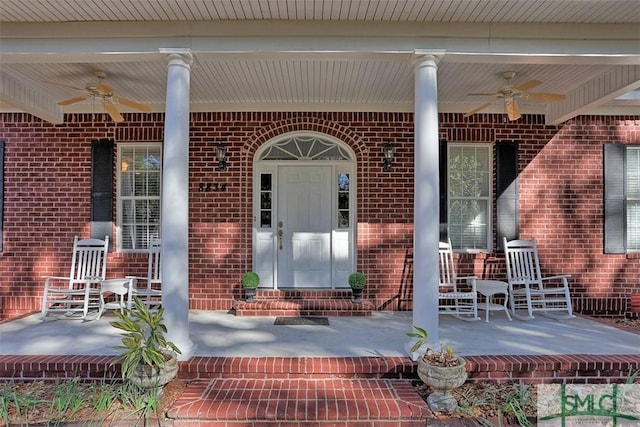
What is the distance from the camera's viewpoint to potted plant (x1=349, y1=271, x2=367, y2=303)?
16.6 feet

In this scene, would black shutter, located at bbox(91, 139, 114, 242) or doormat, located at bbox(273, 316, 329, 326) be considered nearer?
doormat, located at bbox(273, 316, 329, 326)

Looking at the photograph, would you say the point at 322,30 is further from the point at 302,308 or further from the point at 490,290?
the point at 490,290

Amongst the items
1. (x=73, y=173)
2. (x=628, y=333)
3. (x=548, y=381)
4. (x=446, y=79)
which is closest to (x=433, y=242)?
(x=548, y=381)

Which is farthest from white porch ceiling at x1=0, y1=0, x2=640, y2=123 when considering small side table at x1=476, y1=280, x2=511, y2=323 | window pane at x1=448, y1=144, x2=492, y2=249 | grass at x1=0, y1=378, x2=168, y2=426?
grass at x1=0, y1=378, x2=168, y2=426

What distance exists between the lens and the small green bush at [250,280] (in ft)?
16.4

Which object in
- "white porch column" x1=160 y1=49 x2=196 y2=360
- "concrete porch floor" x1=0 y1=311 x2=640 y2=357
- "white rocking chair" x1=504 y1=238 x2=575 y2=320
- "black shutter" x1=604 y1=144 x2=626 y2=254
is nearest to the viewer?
"white porch column" x1=160 y1=49 x2=196 y2=360

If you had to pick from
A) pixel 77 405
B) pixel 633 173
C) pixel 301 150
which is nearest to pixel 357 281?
pixel 301 150

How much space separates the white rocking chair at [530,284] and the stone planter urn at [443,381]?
2.59 metres

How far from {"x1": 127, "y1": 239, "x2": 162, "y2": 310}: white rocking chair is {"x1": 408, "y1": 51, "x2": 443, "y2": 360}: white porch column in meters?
3.26

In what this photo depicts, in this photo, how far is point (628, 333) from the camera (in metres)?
4.17

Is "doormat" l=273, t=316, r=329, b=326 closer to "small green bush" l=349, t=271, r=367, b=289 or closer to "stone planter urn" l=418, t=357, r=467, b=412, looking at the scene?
"small green bush" l=349, t=271, r=367, b=289

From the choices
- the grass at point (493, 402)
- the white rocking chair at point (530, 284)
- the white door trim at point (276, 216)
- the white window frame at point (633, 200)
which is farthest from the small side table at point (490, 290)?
the white window frame at point (633, 200)

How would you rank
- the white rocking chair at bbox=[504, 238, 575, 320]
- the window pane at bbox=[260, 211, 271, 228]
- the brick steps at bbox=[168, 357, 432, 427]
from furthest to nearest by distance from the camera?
the window pane at bbox=[260, 211, 271, 228], the white rocking chair at bbox=[504, 238, 575, 320], the brick steps at bbox=[168, 357, 432, 427]

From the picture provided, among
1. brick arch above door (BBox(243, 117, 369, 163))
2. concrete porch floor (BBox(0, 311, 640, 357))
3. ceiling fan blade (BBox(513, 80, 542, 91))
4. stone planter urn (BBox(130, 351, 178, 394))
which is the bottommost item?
concrete porch floor (BBox(0, 311, 640, 357))
